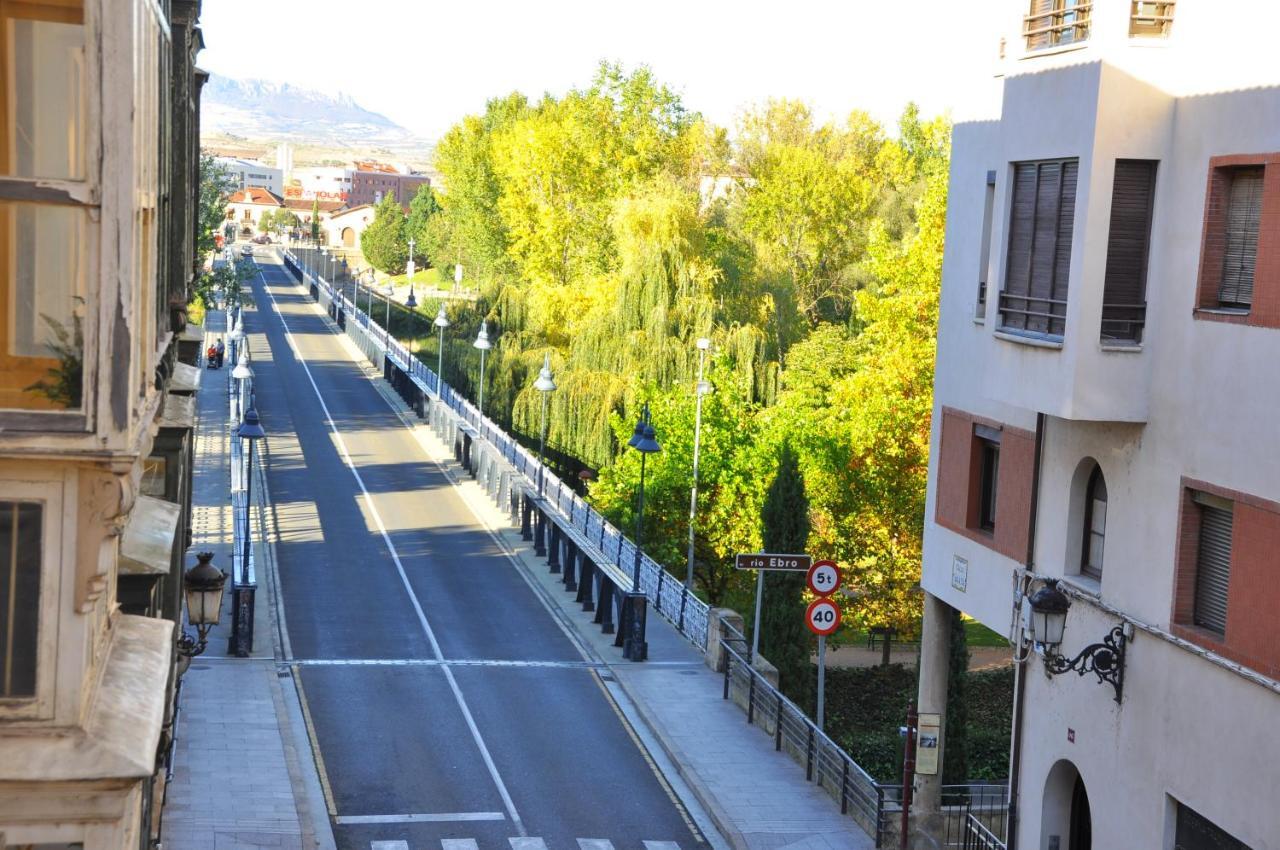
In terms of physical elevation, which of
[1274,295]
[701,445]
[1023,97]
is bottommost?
[701,445]

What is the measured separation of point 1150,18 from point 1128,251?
1.96m

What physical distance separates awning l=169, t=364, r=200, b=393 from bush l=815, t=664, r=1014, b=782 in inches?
504

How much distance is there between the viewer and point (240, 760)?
19.0 m

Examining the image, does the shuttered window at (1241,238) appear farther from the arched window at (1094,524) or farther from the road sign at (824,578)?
the road sign at (824,578)

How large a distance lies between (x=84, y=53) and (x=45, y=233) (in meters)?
0.68

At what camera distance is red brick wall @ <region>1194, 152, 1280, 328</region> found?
39.9 feet

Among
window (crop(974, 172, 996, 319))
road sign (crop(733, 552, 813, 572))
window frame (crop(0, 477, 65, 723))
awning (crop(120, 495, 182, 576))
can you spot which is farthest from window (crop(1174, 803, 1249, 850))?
window frame (crop(0, 477, 65, 723))

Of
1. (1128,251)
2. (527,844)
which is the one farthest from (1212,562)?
(527,844)

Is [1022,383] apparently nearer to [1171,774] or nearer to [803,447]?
[1171,774]

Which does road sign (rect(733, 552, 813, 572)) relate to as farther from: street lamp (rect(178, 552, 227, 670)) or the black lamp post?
street lamp (rect(178, 552, 227, 670))

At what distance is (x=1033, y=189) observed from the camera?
14805 mm

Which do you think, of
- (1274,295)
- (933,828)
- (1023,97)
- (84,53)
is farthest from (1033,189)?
(84,53)

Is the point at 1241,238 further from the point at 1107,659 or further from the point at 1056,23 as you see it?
the point at 1107,659

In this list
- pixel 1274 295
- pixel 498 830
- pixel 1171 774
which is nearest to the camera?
pixel 1274 295
